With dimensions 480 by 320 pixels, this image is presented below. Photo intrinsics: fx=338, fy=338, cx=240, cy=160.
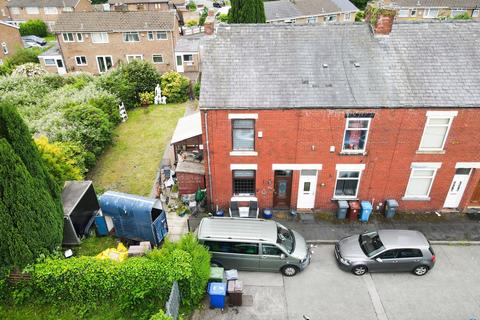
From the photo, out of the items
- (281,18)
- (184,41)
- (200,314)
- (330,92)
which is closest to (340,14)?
(281,18)

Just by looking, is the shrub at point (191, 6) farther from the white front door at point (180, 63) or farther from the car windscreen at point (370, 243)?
the car windscreen at point (370, 243)

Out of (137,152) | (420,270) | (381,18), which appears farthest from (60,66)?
(420,270)

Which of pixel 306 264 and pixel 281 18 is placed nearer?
pixel 306 264

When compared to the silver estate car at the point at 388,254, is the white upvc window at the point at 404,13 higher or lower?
higher

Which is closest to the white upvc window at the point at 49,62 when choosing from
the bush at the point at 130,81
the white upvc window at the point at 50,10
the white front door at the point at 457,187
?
the bush at the point at 130,81

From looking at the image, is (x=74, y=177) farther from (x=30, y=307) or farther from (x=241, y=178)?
(x=241, y=178)

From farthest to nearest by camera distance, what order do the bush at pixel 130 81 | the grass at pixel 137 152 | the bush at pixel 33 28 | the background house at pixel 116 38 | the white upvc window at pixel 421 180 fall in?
the bush at pixel 33 28 → the background house at pixel 116 38 → the bush at pixel 130 81 → the grass at pixel 137 152 → the white upvc window at pixel 421 180
